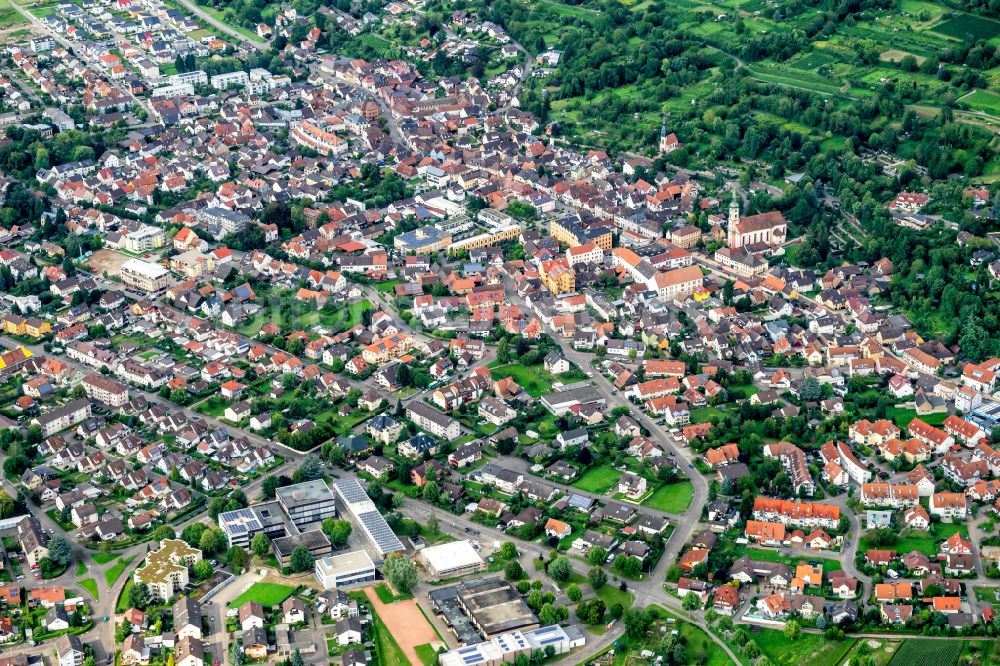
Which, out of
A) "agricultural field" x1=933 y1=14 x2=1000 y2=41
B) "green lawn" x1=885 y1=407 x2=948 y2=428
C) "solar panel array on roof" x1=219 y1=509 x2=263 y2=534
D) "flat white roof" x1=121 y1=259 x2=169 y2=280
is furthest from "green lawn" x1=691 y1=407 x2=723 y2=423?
"agricultural field" x1=933 y1=14 x2=1000 y2=41

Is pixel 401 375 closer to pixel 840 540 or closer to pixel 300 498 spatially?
pixel 300 498

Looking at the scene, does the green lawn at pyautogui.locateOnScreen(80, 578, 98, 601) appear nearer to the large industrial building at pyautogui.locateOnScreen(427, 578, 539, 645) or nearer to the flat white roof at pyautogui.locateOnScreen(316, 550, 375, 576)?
the flat white roof at pyautogui.locateOnScreen(316, 550, 375, 576)

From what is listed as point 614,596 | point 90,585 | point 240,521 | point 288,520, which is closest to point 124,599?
point 90,585

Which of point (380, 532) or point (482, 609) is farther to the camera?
point (380, 532)

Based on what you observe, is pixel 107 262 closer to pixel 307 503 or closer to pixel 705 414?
pixel 307 503

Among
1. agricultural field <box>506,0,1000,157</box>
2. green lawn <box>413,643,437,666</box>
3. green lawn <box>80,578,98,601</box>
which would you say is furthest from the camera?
agricultural field <box>506,0,1000,157</box>

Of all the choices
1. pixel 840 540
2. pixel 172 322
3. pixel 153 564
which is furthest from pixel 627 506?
pixel 172 322
